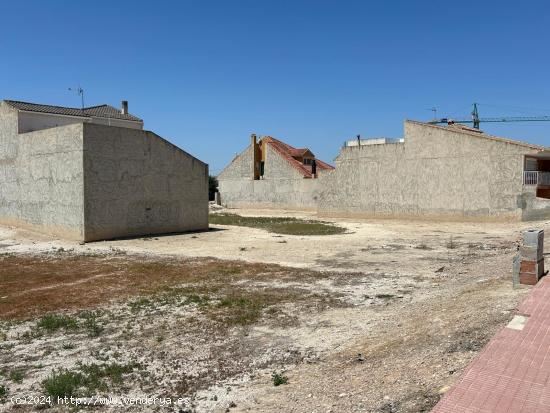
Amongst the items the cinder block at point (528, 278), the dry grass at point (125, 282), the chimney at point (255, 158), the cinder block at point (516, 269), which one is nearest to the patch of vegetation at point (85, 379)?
the dry grass at point (125, 282)

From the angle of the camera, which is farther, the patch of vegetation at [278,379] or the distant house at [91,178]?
the distant house at [91,178]

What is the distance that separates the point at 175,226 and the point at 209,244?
5575 mm

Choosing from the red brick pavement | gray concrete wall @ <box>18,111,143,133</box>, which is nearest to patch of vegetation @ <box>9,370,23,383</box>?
the red brick pavement

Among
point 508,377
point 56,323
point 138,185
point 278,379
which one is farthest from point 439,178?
point 508,377

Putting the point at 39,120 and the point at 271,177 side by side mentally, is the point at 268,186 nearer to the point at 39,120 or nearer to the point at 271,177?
the point at 271,177

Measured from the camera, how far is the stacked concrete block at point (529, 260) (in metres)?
8.48

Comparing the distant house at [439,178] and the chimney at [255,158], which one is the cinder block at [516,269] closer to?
the distant house at [439,178]

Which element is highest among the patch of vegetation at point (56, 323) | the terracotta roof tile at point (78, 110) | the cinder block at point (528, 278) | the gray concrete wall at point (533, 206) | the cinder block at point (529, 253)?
the terracotta roof tile at point (78, 110)

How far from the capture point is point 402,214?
114 ft

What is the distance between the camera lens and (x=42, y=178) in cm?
2416

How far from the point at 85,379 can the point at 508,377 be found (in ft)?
16.4

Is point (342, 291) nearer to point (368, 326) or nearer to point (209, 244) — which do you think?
point (368, 326)

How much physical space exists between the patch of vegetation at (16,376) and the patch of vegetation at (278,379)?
3273 millimetres

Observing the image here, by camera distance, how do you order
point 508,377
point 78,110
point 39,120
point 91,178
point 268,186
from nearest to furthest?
point 508,377 < point 91,178 < point 39,120 < point 78,110 < point 268,186
